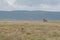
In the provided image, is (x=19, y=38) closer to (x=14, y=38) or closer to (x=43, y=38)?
(x=14, y=38)

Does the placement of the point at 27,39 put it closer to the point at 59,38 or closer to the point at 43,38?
the point at 43,38

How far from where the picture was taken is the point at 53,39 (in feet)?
71.1

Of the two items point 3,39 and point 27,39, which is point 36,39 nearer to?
point 27,39

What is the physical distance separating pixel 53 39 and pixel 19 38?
3.02m

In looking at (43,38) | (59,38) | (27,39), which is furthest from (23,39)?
(59,38)

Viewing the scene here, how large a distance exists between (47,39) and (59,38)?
5.00 feet

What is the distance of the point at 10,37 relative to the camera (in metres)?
20.9

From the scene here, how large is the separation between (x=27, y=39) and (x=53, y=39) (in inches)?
95.2

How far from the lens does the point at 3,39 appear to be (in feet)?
66.5

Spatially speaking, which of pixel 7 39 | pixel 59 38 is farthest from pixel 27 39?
pixel 59 38

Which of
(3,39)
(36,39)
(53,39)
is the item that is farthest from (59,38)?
(3,39)

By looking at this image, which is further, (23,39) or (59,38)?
(59,38)

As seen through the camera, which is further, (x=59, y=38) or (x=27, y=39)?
(x=59, y=38)

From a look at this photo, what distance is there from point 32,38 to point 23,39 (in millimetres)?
1152
